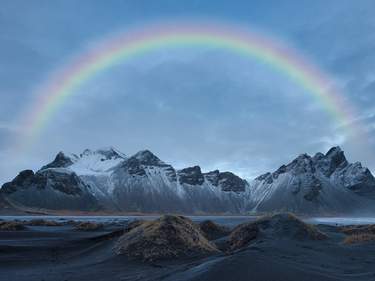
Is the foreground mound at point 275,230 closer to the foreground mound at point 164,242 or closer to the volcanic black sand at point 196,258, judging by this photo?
the volcanic black sand at point 196,258

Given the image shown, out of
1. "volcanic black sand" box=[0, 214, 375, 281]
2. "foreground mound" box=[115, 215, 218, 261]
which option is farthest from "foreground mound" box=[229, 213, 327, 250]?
"foreground mound" box=[115, 215, 218, 261]

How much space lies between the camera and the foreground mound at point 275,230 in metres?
27.9

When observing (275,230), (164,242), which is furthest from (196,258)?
(275,230)

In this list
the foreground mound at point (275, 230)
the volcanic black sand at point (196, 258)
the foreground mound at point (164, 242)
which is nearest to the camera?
the volcanic black sand at point (196, 258)

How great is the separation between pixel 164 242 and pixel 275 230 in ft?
29.3

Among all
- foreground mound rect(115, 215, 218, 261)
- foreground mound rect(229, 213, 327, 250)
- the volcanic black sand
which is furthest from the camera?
foreground mound rect(229, 213, 327, 250)

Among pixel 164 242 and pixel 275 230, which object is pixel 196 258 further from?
pixel 275 230

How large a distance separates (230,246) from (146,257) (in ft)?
25.9

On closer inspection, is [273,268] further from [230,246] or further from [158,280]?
[230,246]

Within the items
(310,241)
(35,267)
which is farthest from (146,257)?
(310,241)

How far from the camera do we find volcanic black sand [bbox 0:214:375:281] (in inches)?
603

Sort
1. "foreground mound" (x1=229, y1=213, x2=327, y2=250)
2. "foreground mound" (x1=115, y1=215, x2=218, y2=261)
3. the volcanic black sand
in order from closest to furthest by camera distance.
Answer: the volcanic black sand < "foreground mound" (x1=115, y1=215, x2=218, y2=261) < "foreground mound" (x1=229, y1=213, x2=327, y2=250)

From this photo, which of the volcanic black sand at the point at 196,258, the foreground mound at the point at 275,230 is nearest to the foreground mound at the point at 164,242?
the volcanic black sand at the point at 196,258

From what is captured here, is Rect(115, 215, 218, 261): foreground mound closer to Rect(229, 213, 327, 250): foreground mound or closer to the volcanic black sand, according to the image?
the volcanic black sand
